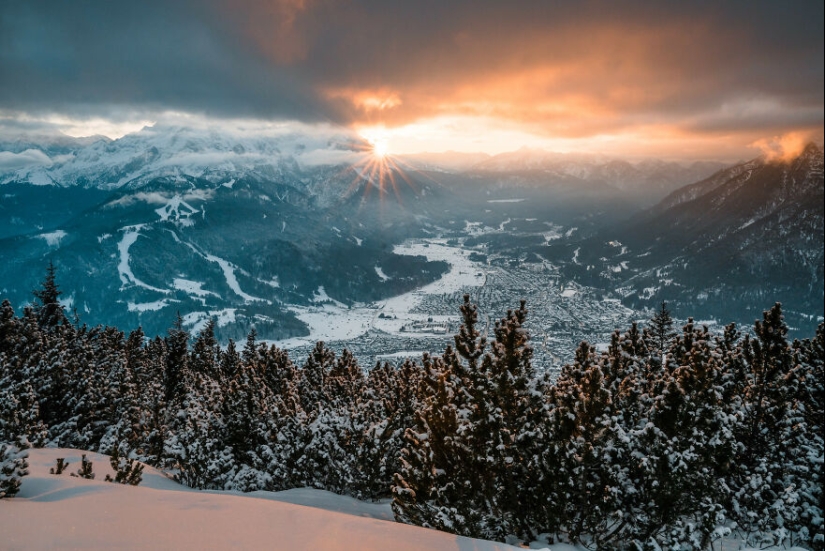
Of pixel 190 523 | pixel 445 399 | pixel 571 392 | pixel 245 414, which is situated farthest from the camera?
pixel 245 414

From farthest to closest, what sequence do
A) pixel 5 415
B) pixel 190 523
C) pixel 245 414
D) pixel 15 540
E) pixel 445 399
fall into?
pixel 245 414 < pixel 5 415 < pixel 445 399 < pixel 190 523 < pixel 15 540

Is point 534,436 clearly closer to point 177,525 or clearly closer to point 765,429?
point 177,525

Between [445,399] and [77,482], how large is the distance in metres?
12.2

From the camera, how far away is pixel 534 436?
15875 millimetres

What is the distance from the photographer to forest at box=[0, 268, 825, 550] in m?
15.5

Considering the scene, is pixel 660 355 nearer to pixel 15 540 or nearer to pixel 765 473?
pixel 765 473

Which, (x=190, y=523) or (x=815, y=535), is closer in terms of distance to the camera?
(x=190, y=523)

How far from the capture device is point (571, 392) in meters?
15.7

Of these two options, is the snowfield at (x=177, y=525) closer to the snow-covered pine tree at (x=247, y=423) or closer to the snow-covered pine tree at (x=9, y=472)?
the snow-covered pine tree at (x=9, y=472)

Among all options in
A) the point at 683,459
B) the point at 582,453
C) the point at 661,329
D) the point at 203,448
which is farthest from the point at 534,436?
the point at 661,329

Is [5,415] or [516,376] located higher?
[516,376]

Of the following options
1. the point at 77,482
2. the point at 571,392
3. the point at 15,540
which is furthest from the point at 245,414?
the point at 571,392

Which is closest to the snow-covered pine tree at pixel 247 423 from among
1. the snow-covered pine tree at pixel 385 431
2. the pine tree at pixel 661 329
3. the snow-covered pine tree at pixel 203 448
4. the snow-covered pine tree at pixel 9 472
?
the snow-covered pine tree at pixel 203 448

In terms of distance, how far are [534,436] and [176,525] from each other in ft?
35.6
